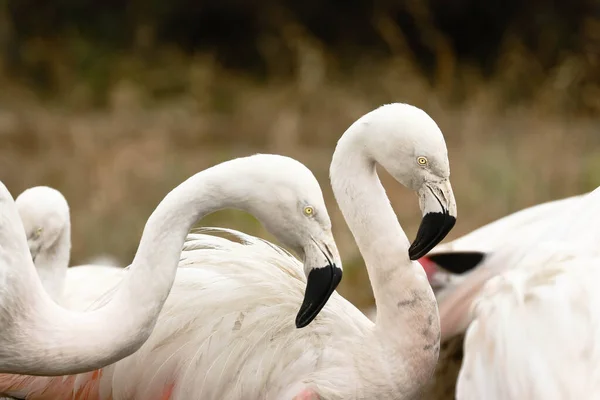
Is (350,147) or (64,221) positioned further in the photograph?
(64,221)

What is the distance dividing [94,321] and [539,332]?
42.2 inches

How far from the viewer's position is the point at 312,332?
3.19 meters

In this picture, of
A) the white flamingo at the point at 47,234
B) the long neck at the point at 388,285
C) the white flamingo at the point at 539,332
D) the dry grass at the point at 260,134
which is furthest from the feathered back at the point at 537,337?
the dry grass at the point at 260,134

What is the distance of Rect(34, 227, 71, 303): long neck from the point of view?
3.85m

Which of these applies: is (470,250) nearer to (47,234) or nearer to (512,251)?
(512,251)

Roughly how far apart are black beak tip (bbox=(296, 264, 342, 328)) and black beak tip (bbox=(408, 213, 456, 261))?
0.32m

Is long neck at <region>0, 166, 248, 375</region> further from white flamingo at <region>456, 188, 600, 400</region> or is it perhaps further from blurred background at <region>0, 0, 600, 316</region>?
blurred background at <region>0, 0, 600, 316</region>

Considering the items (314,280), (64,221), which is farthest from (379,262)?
(64,221)

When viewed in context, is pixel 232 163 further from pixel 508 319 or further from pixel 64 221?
pixel 64 221

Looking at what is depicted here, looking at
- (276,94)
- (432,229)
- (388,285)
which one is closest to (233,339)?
(388,285)

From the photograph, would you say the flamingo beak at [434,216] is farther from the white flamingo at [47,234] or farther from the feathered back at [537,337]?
the white flamingo at [47,234]

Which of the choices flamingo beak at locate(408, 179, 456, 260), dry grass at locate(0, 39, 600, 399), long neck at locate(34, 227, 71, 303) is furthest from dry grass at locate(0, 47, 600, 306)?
flamingo beak at locate(408, 179, 456, 260)

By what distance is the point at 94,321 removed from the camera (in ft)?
8.96

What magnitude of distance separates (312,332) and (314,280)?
1.36 feet
